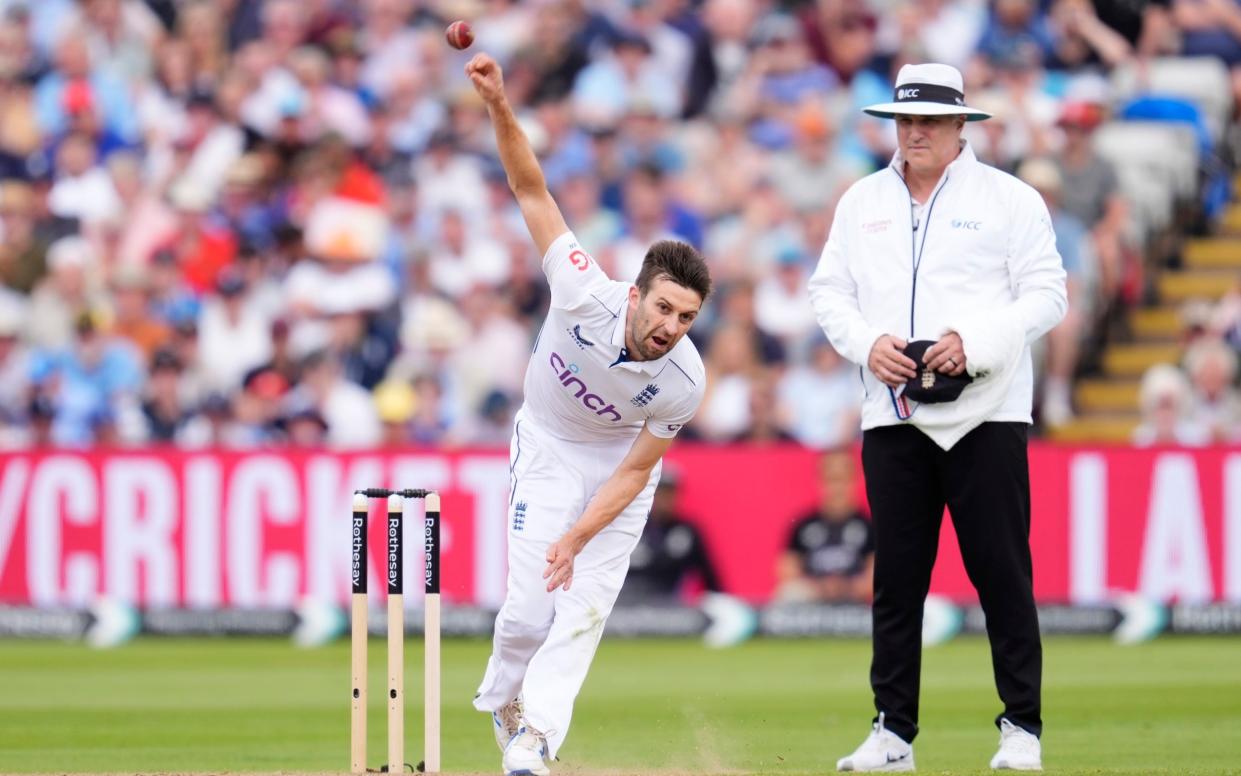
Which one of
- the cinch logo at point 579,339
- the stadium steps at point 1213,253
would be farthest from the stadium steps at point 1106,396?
the cinch logo at point 579,339

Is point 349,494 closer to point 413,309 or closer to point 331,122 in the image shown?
point 413,309

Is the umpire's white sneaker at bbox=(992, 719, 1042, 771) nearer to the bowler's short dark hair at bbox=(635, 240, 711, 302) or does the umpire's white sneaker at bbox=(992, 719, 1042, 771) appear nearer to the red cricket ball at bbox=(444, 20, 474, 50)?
the bowler's short dark hair at bbox=(635, 240, 711, 302)

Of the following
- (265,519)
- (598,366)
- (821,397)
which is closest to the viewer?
(598,366)

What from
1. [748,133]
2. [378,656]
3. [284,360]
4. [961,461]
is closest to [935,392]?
[961,461]

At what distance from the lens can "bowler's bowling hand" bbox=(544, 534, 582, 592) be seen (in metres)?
7.84

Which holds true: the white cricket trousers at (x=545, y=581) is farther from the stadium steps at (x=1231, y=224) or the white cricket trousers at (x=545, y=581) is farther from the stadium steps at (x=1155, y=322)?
the stadium steps at (x=1231, y=224)

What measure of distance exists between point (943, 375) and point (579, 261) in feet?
4.58

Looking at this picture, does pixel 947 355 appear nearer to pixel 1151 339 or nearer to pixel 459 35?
pixel 459 35

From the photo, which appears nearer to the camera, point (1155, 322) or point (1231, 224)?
point (1155, 322)

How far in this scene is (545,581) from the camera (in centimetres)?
808

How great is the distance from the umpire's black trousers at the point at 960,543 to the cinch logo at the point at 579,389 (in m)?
1.03

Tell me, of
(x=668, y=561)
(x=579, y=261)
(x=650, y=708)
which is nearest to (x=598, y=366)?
(x=579, y=261)

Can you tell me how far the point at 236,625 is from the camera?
1544cm

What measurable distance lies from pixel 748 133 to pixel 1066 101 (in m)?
2.73
